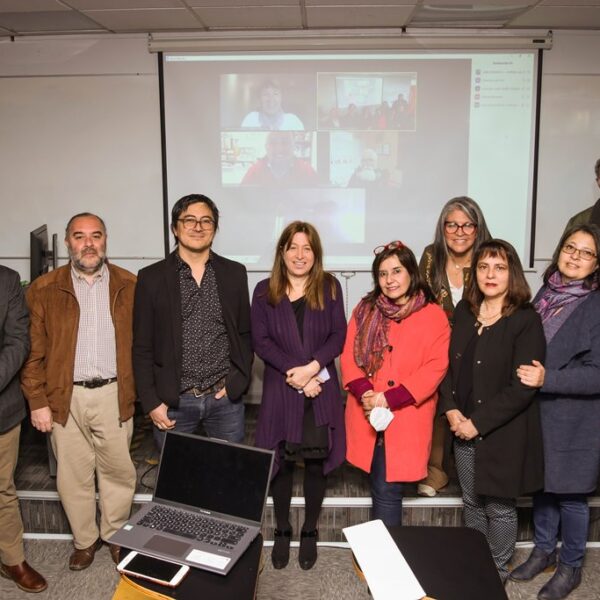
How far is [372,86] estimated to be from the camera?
412 centimetres

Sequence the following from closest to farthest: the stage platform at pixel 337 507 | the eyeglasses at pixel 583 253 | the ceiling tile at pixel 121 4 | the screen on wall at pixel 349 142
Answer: the eyeglasses at pixel 583 253
the stage platform at pixel 337 507
the ceiling tile at pixel 121 4
the screen on wall at pixel 349 142

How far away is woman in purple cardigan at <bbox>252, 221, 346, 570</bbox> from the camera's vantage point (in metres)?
2.36

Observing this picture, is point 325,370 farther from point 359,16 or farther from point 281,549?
point 359,16


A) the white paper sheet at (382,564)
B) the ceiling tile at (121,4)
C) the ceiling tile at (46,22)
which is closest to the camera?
the white paper sheet at (382,564)

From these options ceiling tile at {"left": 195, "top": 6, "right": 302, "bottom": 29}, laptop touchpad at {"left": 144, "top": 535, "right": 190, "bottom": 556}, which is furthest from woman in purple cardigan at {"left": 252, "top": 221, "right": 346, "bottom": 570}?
ceiling tile at {"left": 195, "top": 6, "right": 302, "bottom": 29}

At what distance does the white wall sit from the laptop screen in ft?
8.19

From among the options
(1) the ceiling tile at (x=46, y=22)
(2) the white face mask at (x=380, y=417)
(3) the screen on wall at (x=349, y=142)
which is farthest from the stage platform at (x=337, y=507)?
(1) the ceiling tile at (x=46, y=22)

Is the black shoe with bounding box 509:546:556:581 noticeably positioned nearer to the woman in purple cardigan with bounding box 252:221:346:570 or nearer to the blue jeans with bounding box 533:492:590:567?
the blue jeans with bounding box 533:492:590:567

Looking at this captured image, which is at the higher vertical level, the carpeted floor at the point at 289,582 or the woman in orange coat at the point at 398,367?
the woman in orange coat at the point at 398,367

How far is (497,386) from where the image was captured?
7.14 ft

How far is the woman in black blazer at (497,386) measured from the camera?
2.13 metres

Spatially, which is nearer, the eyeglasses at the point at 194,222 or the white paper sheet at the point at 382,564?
the white paper sheet at the point at 382,564

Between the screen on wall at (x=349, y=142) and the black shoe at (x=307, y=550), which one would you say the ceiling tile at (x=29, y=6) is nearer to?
the screen on wall at (x=349, y=142)

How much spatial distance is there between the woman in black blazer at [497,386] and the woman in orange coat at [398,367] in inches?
3.6
